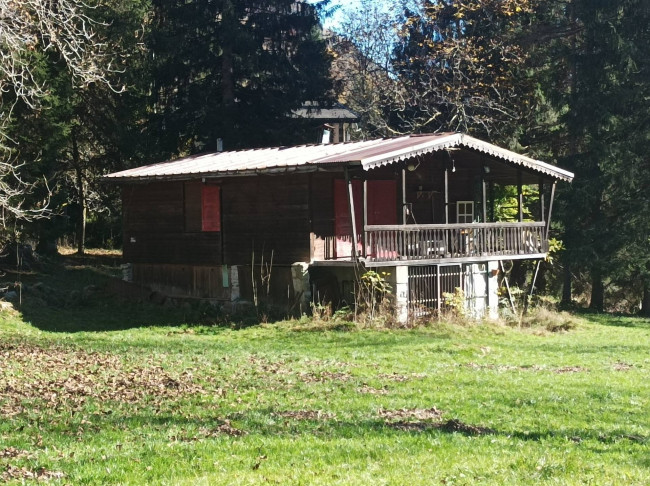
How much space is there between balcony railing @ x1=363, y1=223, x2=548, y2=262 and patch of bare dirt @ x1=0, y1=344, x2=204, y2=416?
29.7ft

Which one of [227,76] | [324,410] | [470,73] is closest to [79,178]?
[227,76]

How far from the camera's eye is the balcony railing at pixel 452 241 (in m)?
24.0

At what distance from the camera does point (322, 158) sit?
23609mm

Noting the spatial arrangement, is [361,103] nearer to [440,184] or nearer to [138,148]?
[138,148]

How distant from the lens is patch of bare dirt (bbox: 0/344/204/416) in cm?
1241

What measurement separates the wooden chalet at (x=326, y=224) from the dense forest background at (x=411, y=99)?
5.17 metres

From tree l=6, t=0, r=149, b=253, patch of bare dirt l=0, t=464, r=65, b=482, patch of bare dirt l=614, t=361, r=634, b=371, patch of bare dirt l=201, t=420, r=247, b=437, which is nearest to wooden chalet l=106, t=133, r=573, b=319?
tree l=6, t=0, r=149, b=253

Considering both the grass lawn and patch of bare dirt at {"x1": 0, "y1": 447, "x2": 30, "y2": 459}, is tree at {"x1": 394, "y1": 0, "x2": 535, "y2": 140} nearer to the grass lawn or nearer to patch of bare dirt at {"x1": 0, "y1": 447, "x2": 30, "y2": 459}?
the grass lawn

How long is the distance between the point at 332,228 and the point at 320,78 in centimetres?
1498

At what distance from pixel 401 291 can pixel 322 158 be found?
13.8 feet

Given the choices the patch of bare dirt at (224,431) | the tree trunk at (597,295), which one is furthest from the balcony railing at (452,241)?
the patch of bare dirt at (224,431)

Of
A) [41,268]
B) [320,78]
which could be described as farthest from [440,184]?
[41,268]

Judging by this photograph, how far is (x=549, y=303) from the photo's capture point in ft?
110

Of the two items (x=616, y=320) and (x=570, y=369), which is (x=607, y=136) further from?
(x=570, y=369)
